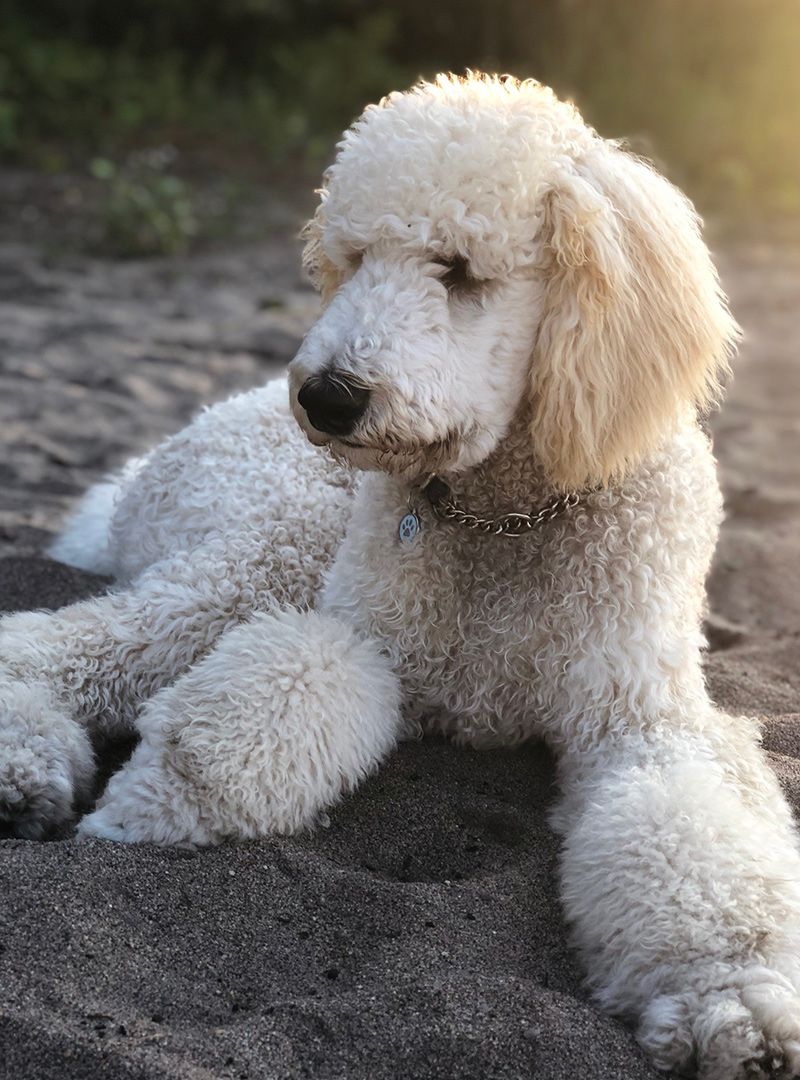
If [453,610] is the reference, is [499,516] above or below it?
above

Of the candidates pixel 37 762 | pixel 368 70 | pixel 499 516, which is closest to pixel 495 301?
pixel 499 516

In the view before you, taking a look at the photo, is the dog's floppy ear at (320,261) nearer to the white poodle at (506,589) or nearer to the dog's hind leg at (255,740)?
the white poodle at (506,589)

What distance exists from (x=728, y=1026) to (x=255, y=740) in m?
1.13

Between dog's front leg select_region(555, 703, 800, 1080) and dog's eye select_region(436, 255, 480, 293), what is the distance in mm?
1091

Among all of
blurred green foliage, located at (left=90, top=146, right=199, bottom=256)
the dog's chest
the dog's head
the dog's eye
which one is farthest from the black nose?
blurred green foliage, located at (left=90, top=146, right=199, bottom=256)

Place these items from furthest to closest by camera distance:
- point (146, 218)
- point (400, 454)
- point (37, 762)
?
1. point (146, 218)
2. point (37, 762)
3. point (400, 454)

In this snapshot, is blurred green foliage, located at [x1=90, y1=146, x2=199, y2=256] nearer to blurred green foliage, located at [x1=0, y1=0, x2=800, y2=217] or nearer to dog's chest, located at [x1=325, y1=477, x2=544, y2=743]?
blurred green foliage, located at [x1=0, y1=0, x2=800, y2=217]

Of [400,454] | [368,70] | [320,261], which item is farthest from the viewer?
[368,70]

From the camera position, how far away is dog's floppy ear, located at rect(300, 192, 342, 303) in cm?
303

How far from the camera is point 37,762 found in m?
2.73

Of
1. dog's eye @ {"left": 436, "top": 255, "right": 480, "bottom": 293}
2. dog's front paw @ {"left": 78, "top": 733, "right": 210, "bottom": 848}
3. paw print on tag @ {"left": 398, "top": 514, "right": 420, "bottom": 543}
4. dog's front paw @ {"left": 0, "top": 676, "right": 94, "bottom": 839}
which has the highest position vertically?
dog's eye @ {"left": 436, "top": 255, "right": 480, "bottom": 293}

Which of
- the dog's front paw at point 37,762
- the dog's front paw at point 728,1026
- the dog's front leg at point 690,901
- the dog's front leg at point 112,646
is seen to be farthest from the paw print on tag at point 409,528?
the dog's front paw at point 728,1026

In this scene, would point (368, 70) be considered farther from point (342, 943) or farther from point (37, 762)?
point (342, 943)

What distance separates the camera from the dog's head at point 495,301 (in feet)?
8.34
